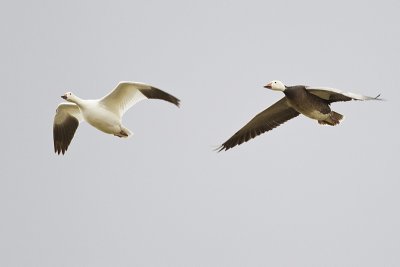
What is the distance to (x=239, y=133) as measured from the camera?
1369 cm

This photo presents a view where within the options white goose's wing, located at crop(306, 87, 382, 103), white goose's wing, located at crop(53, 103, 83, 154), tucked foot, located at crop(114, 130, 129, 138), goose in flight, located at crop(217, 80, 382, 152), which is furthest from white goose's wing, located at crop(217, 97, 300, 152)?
white goose's wing, located at crop(53, 103, 83, 154)

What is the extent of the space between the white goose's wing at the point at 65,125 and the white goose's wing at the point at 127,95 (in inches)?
54.2

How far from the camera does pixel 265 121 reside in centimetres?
1347

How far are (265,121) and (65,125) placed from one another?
376 centimetres

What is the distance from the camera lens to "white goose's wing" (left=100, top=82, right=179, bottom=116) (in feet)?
37.7

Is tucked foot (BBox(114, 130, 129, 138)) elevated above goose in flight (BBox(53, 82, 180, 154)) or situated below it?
below

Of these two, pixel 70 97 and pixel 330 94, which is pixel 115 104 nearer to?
pixel 70 97

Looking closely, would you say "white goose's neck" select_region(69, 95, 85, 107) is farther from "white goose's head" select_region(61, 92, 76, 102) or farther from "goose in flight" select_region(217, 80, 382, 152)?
"goose in flight" select_region(217, 80, 382, 152)

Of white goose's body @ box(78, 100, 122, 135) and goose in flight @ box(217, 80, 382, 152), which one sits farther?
goose in flight @ box(217, 80, 382, 152)

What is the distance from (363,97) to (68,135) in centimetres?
Answer: 552

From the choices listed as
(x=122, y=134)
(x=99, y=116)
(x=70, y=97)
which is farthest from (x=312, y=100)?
(x=70, y=97)

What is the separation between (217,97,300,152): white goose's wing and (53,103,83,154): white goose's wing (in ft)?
9.18

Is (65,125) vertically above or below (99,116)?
above

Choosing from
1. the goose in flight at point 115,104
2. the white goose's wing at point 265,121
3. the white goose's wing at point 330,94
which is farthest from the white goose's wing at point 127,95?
the white goose's wing at point 330,94
